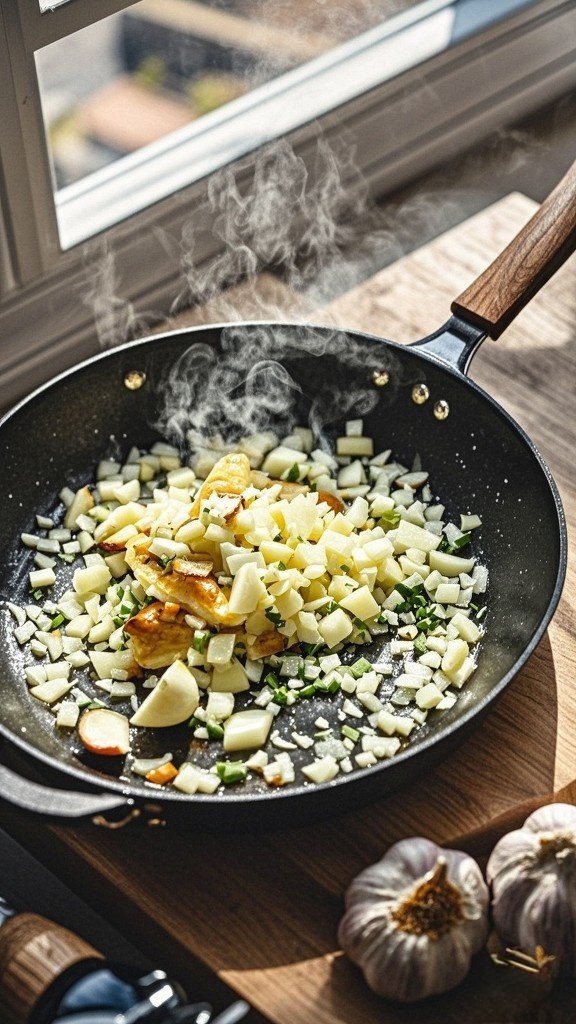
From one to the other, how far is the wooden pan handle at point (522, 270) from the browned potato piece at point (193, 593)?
18.6 inches

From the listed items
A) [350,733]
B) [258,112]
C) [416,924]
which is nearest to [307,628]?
[350,733]

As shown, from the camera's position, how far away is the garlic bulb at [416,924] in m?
0.96

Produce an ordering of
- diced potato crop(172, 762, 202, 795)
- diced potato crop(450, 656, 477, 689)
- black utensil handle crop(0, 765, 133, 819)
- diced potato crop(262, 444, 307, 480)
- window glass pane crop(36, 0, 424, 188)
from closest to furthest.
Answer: black utensil handle crop(0, 765, 133, 819) → diced potato crop(172, 762, 202, 795) → diced potato crop(450, 656, 477, 689) → diced potato crop(262, 444, 307, 480) → window glass pane crop(36, 0, 424, 188)

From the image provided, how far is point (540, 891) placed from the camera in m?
1.00

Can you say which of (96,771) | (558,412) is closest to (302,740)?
(96,771)

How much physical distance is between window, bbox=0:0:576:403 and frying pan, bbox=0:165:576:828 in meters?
0.27

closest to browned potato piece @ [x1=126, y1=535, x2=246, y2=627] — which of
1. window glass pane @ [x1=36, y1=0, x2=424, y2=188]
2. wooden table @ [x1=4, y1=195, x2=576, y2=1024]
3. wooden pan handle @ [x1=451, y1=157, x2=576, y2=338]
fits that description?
wooden table @ [x1=4, y1=195, x2=576, y2=1024]

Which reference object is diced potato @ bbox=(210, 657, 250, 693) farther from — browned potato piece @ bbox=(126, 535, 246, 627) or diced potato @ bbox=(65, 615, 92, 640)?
diced potato @ bbox=(65, 615, 92, 640)

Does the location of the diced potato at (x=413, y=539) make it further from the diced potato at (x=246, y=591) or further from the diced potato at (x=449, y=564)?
the diced potato at (x=246, y=591)

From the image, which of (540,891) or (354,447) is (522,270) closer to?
(354,447)

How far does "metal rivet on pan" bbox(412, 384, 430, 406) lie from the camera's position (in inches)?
55.6

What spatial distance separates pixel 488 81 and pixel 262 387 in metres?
0.96

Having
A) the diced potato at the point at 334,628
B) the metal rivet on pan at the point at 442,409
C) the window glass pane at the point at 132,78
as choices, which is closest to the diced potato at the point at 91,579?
the diced potato at the point at 334,628

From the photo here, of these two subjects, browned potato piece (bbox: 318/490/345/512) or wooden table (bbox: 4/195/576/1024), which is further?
browned potato piece (bbox: 318/490/345/512)
